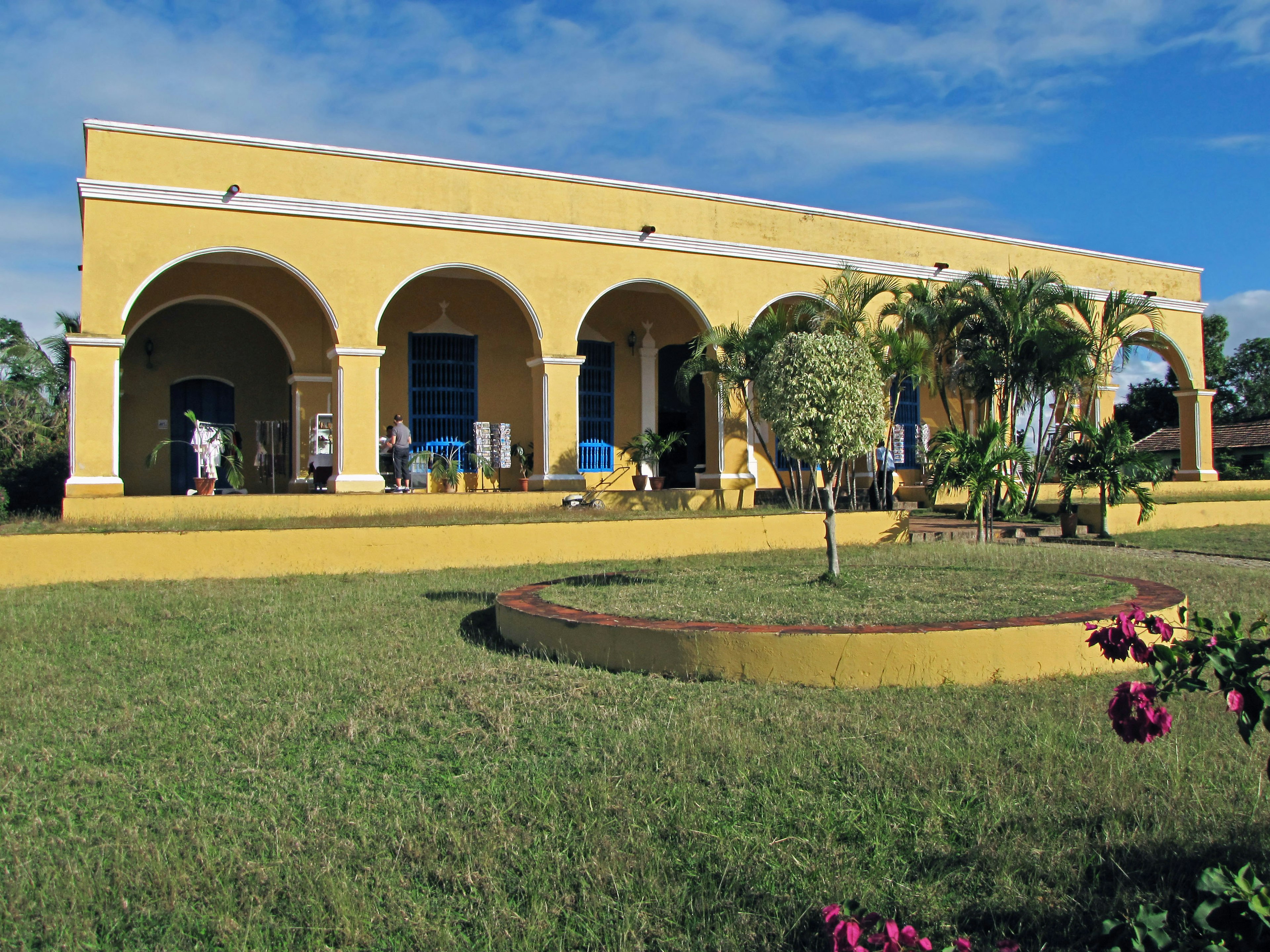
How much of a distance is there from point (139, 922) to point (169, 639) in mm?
4198

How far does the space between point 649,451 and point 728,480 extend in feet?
4.51

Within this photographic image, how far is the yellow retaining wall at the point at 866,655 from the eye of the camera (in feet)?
16.9

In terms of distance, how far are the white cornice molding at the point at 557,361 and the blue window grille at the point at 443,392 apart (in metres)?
1.64

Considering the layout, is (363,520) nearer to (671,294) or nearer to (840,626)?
(671,294)

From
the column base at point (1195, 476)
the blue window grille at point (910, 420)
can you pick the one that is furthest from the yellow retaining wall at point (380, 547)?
the column base at point (1195, 476)

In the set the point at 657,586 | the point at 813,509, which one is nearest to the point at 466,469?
the point at 813,509

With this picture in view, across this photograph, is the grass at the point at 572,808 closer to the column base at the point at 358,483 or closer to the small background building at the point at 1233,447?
the column base at the point at 358,483

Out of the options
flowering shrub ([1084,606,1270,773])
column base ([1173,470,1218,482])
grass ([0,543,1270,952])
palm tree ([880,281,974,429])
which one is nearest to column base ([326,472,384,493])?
grass ([0,543,1270,952])

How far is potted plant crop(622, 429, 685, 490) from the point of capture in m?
15.9

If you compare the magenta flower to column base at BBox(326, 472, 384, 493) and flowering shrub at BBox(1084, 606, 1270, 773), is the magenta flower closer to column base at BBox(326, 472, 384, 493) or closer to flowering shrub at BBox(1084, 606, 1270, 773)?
flowering shrub at BBox(1084, 606, 1270, 773)

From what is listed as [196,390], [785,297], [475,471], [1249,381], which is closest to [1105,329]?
[785,297]

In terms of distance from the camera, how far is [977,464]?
489 inches

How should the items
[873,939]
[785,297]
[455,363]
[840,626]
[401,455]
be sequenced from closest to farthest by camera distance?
[873,939] < [840,626] < [401,455] < [455,363] < [785,297]

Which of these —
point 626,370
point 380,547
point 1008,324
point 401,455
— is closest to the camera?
point 380,547
